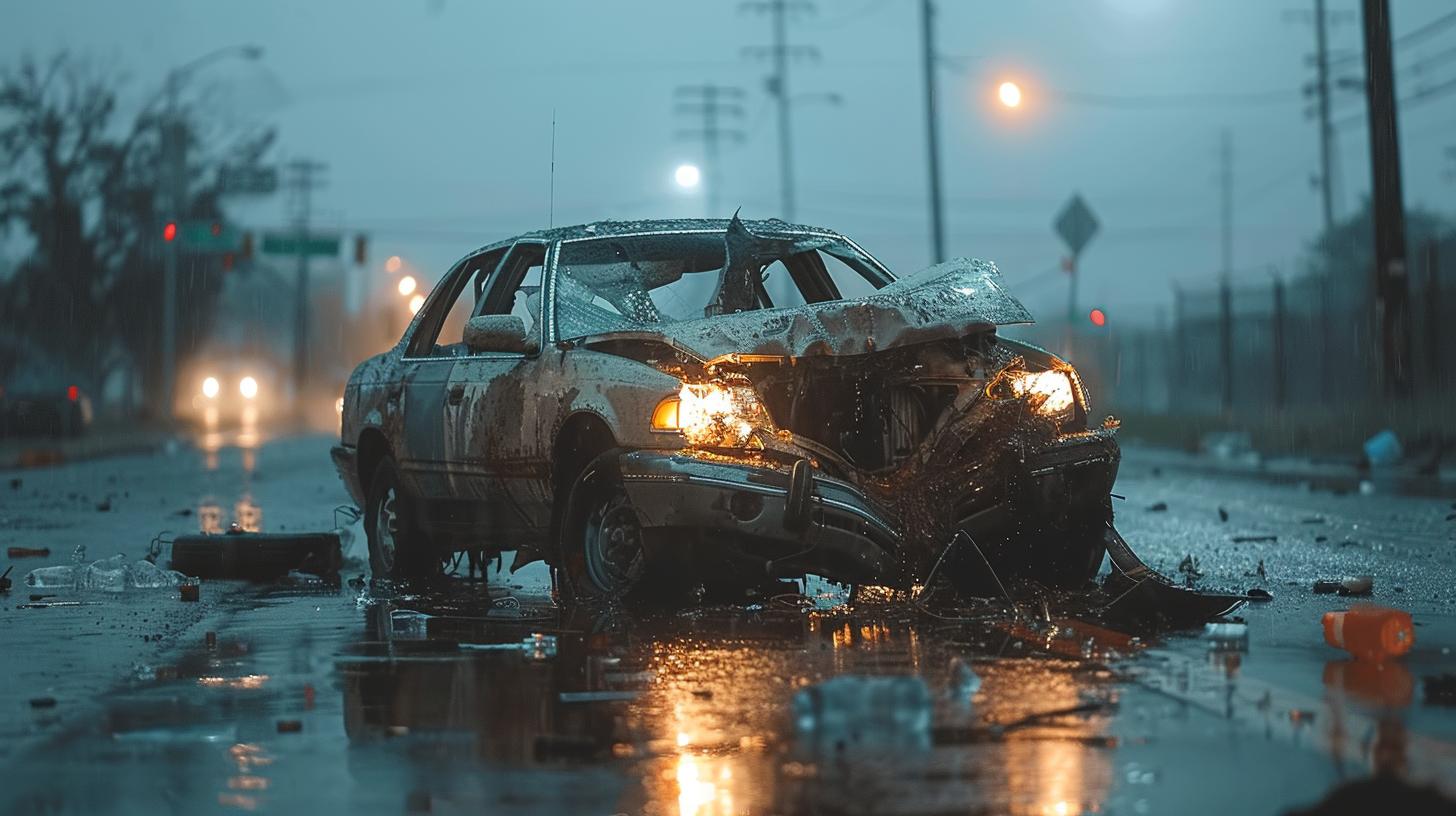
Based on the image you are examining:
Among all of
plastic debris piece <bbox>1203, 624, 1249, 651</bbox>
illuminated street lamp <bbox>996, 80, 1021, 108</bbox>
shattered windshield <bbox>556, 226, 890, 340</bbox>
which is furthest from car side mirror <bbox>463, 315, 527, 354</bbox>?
illuminated street lamp <bbox>996, 80, 1021, 108</bbox>

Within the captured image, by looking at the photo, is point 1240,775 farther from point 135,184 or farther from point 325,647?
point 135,184

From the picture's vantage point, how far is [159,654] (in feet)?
24.6

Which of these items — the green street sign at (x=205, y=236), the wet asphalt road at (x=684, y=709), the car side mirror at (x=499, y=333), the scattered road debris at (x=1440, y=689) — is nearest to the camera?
the wet asphalt road at (x=684, y=709)

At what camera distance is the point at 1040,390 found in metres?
8.45

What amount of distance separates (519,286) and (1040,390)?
2.77 meters

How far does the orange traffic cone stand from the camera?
666 cm

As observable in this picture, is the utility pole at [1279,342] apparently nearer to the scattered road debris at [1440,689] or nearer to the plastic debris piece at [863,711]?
the scattered road debris at [1440,689]

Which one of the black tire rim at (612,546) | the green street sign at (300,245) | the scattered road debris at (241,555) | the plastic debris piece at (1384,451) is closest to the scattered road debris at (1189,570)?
the black tire rim at (612,546)

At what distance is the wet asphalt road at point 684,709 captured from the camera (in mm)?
4645

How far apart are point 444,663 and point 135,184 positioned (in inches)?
2318

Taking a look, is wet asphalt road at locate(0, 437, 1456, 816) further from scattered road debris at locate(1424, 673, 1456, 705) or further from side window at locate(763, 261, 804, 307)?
side window at locate(763, 261, 804, 307)

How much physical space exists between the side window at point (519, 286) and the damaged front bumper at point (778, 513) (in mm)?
1936

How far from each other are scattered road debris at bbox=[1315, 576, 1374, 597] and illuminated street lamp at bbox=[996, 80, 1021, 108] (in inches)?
953

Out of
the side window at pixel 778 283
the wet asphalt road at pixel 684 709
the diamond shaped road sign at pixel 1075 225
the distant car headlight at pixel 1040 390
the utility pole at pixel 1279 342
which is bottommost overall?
the wet asphalt road at pixel 684 709
